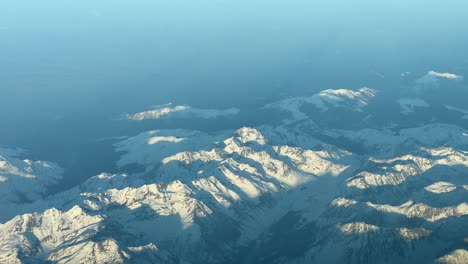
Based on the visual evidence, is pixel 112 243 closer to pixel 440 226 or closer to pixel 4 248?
pixel 4 248

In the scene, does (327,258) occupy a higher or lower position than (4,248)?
lower

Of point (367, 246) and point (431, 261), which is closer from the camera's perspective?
point (431, 261)

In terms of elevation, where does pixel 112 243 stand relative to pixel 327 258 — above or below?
above

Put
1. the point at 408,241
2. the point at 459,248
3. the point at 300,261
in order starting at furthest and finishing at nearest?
the point at 300,261
the point at 408,241
the point at 459,248

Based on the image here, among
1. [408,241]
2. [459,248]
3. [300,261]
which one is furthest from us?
[300,261]

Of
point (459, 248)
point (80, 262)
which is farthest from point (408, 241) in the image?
→ point (80, 262)

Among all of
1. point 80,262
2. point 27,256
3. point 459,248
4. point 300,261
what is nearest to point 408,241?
point 459,248

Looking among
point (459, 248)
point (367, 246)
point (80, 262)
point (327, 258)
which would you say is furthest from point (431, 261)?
point (80, 262)

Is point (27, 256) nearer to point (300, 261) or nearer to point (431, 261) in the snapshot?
point (300, 261)

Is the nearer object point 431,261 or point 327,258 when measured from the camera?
point 431,261
